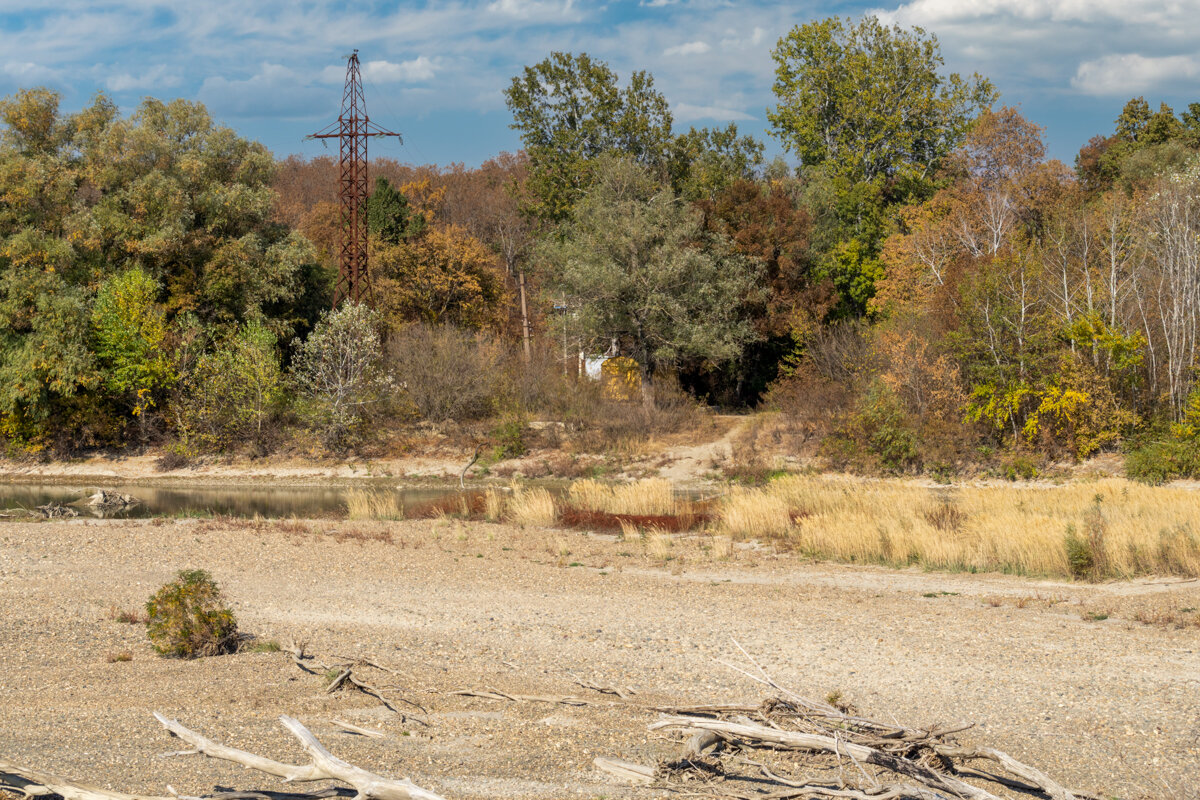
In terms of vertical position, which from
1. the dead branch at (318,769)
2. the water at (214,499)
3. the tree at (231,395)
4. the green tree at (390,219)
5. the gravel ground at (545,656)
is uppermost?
the green tree at (390,219)

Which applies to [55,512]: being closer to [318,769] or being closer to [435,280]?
[318,769]

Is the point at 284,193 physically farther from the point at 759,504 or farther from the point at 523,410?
the point at 759,504

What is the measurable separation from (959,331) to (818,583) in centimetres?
1922

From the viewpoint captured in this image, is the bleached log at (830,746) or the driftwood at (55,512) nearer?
the bleached log at (830,746)

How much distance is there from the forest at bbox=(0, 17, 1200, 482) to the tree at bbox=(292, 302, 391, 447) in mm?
133

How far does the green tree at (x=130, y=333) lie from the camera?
37.6 m

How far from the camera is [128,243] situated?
38750mm

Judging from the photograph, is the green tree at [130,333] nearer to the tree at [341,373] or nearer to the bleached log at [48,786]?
the tree at [341,373]

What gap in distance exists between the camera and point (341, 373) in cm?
3875

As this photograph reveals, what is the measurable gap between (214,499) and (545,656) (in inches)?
934

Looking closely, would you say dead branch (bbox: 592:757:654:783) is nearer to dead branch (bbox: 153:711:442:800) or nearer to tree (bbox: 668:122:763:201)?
dead branch (bbox: 153:711:442:800)

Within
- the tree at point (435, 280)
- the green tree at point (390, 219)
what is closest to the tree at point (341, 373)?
the tree at point (435, 280)

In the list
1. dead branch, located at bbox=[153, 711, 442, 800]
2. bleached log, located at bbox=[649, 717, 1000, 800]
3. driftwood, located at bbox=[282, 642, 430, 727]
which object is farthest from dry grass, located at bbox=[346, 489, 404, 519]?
bleached log, located at bbox=[649, 717, 1000, 800]

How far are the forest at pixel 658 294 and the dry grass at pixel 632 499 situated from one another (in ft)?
33.4
